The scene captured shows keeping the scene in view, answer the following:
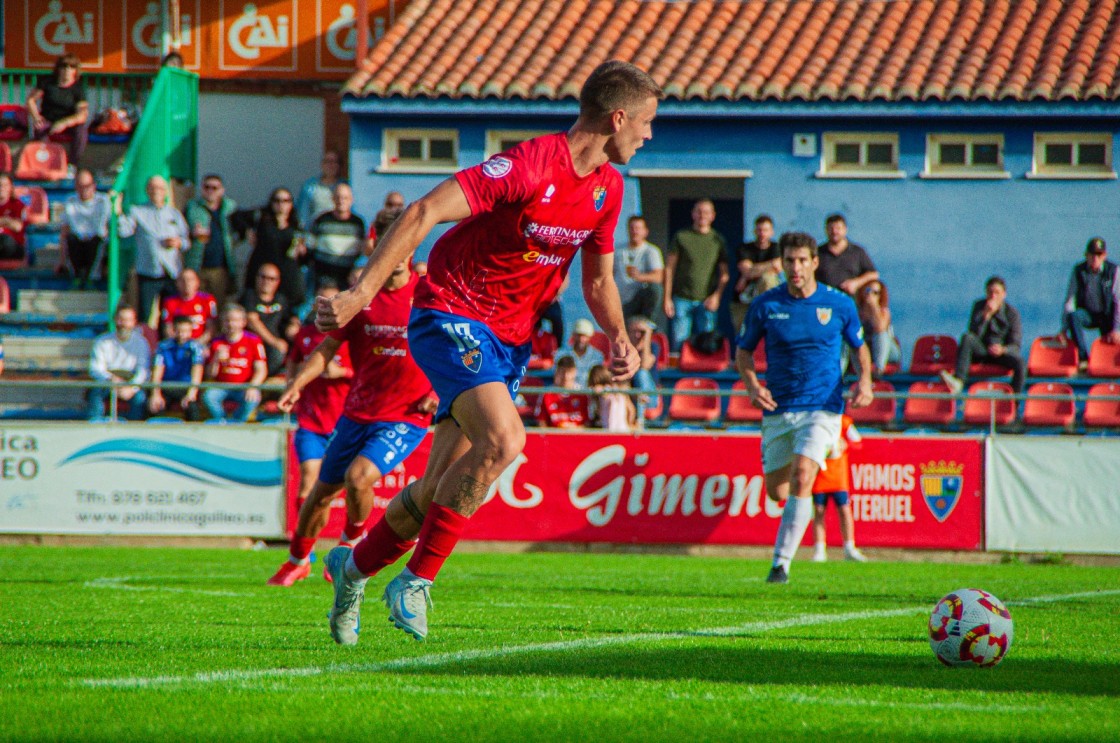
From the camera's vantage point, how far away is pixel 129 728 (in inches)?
160

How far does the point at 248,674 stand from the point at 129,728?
107 cm

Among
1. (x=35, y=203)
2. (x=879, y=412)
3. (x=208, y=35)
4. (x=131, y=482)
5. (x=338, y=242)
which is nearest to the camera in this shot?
(x=131, y=482)

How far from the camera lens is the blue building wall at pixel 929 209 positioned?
21156 millimetres

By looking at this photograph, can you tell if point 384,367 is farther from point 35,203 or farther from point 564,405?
point 35,203

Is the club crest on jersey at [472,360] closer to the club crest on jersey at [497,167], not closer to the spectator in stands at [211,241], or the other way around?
the club crest on jersey at [497,167]

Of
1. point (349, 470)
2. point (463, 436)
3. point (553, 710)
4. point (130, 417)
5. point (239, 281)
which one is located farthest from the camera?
point (239, 281)

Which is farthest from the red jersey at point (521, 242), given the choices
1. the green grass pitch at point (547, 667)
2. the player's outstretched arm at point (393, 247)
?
the green grass pitch at point (547, 667)

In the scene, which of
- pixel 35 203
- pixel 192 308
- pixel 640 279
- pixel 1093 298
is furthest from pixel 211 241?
pixel 1093 298

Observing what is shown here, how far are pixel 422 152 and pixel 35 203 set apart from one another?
601cm

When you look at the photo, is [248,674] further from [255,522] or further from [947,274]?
[947,274]

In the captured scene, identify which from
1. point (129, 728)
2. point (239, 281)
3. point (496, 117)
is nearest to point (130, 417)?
point (239, 281)

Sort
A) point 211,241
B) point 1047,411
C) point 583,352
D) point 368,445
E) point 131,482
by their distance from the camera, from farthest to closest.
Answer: point 211,241 → point 583,352 → point 1047,411 → point 131,482 → point 368,445

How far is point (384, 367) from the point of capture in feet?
29.3

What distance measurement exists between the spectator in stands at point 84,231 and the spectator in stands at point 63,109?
7.21ft
